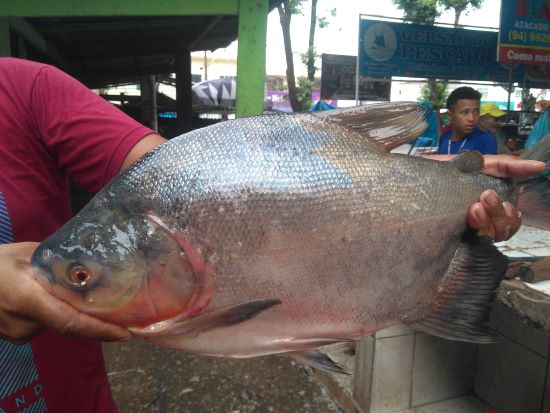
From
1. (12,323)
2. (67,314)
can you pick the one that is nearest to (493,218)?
(67,314)

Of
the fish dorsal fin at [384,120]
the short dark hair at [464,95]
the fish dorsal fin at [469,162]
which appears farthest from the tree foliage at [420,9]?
the fish dorsal fin at [384,120]

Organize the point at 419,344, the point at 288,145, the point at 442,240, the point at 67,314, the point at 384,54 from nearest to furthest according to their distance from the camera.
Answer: the point at 67,314
the point at 288,145
the point at 442,240
the point at 419,344
the point at 384,54

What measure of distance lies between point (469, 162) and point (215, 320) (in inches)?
35.3

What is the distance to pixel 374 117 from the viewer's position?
1196mm

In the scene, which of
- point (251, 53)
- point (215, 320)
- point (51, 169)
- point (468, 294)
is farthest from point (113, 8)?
point (468, 294)

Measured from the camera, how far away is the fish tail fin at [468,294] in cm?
123

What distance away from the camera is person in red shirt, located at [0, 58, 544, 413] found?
4.28ft

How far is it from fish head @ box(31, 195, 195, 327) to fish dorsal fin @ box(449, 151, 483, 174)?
2.83 ft

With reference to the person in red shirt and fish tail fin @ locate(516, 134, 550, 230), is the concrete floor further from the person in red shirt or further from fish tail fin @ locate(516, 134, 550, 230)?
fish tail fin @ locate(516, 134, 550, 230)

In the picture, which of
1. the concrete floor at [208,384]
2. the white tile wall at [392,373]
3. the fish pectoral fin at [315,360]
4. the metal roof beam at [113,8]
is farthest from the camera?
the metal roof beam at [113,8]

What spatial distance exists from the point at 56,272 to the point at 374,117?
91cm

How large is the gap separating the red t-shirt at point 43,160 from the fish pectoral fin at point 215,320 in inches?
23.2

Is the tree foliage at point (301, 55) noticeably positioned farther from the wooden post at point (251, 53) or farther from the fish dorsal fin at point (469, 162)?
the fish dorsal fin at point (469, 162)

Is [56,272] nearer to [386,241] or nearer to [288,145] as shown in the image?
[288,145]
